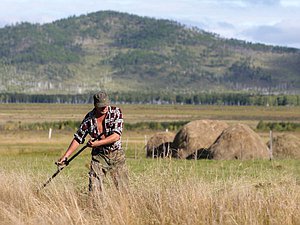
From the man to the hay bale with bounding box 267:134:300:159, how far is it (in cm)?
2041

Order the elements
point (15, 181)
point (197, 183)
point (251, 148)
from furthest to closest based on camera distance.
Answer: point (251, 148) → point (15, 181) → point (197, 183)

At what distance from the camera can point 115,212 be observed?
385 inches

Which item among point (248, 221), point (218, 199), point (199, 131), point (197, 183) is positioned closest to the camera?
point (248, 221)

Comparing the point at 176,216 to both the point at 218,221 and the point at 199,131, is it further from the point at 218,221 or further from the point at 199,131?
the point at 199,131

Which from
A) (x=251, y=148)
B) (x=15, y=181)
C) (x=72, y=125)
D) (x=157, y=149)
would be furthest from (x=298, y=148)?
(x=72, y=125)

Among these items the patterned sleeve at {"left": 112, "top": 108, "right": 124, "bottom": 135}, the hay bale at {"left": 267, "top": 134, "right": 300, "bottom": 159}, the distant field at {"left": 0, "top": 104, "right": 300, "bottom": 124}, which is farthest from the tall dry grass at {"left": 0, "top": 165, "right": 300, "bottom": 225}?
the distant field at {"left": 0, "top": 104, "right": 300, "bottom": 124}

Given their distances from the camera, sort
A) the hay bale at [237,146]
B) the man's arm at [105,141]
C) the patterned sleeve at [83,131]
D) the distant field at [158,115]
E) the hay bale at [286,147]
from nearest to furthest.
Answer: the man's arm at [105,141] < the patterned sleeve at [83,131] < the hay bale at [237,146] < the hay bale at [286,147] < the distant field at [158,115]

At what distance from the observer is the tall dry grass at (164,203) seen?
375 inches

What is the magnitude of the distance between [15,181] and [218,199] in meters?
3.81

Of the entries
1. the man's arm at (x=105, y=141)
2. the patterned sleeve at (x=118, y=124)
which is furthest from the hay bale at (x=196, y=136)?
the man's arm at (x=105, y=141)

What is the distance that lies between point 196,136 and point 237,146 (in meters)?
2.48

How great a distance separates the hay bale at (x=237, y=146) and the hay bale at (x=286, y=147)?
6.02 ft

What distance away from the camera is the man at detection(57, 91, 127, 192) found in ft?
36.0

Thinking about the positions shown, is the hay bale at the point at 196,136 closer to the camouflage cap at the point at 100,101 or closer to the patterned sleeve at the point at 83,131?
the patterned sleeve at the point at 83,131
